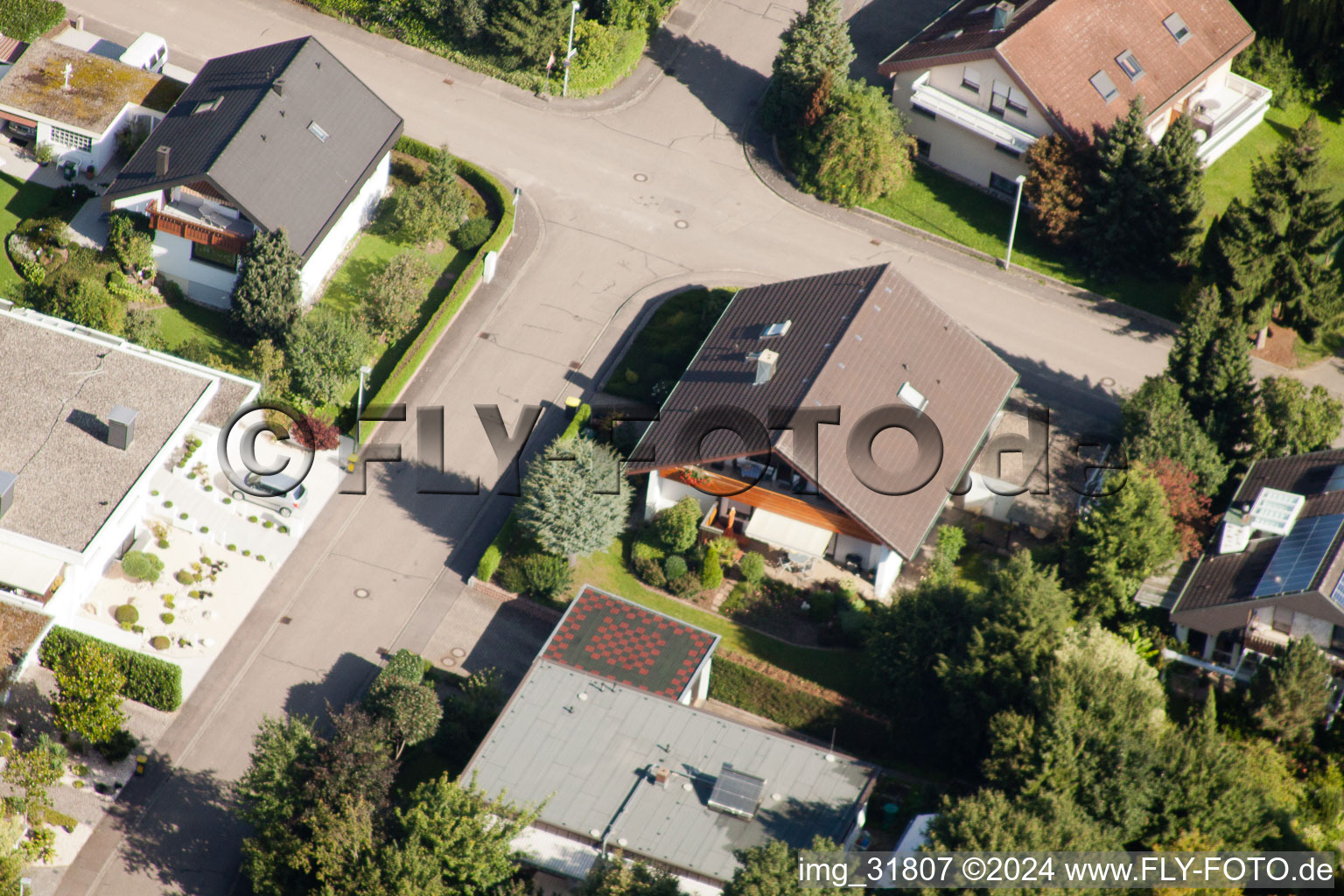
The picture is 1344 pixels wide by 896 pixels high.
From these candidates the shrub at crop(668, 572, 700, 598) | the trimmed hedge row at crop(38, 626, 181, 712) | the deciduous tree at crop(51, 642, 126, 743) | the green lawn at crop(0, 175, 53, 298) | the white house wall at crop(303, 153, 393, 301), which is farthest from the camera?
the green lawn at crop(0, 175, 53, 298)

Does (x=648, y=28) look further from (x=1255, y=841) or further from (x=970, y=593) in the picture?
(x=1255, y=841)

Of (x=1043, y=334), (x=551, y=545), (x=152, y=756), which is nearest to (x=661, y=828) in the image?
(x=551, y=545)

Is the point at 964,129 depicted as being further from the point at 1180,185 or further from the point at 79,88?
the point at 79,88

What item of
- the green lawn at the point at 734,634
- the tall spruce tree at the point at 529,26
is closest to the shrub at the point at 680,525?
the green lawn at the point at 734,634

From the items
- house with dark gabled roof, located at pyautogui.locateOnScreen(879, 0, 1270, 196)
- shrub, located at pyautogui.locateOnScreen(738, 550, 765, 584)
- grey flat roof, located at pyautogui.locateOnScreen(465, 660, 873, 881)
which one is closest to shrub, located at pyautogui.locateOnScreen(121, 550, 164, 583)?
grey flat roof, located at pyautogui.locateOnScreen(465, 660, 873, 881)

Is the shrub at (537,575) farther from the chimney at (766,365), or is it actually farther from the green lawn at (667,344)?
the chimney at (766,365)

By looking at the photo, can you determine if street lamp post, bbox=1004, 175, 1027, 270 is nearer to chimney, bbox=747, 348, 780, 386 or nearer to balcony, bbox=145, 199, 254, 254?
chimney, bbox=747, 348, 780, 386
